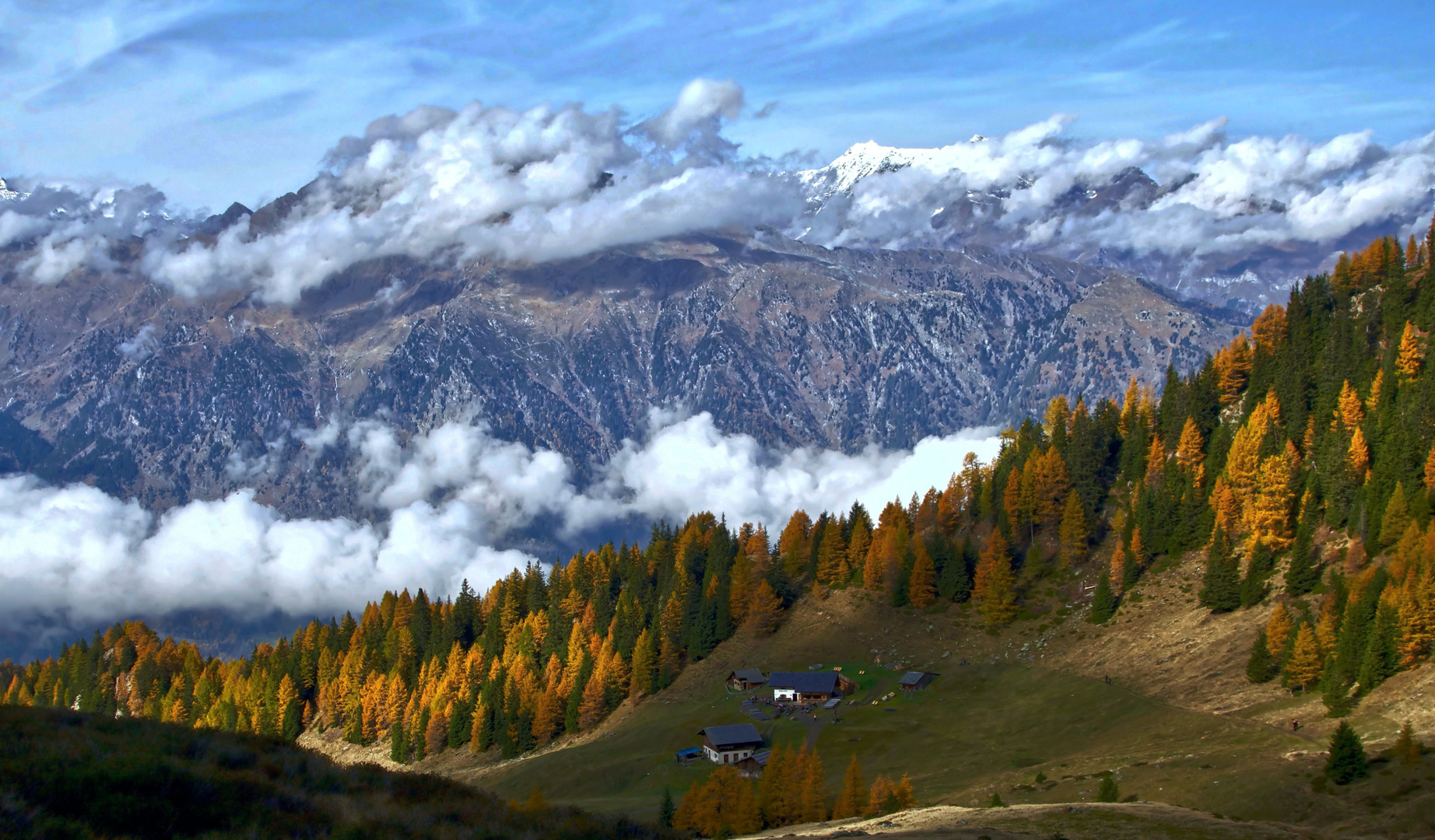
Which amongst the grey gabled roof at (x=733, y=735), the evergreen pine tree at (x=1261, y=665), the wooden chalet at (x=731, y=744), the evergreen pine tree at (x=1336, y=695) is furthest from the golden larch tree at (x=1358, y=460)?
the wooden chalet at (x=731, y=744)

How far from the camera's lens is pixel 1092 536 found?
502 feet

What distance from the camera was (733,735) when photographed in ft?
390

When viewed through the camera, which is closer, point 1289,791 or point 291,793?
point 291,793

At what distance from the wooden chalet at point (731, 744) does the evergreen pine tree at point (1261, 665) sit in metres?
51.8

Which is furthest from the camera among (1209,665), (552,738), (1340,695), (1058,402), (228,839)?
(1058,402)

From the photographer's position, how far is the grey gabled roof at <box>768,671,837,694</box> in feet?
437

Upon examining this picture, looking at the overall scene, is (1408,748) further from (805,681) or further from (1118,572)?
(805,681)

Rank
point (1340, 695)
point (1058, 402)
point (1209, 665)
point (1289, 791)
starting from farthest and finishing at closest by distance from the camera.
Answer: point (1058, 402)
point (1209, 665)
point (1340, 695)
point (1289, 791)

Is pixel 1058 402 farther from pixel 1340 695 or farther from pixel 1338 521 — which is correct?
pixel 1340 695

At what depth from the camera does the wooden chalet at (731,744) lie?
11656cm

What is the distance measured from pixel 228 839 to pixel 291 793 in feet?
15.9

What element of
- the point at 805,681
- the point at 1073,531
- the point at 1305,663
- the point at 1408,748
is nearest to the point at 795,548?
the point at 805,681

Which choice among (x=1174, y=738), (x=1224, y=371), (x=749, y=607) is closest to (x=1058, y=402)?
(x=1224, y=371)

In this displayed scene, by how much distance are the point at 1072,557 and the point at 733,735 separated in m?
60.4
